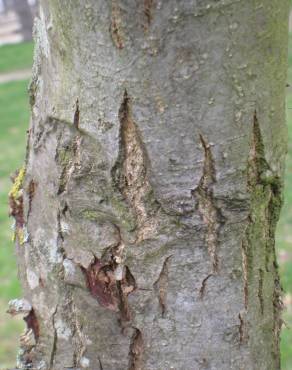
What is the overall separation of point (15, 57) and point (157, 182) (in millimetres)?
12051

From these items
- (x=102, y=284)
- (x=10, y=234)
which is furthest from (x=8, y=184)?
(x=102, y=284)

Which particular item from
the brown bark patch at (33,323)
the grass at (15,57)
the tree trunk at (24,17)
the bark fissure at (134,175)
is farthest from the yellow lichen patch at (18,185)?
the tree trunk at (24,17)

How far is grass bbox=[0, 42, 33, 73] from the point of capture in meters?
11.7

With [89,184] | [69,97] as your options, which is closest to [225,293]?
[89,184]

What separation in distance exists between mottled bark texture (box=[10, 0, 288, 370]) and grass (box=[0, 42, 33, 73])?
35.7 feet

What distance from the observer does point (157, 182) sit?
980mm

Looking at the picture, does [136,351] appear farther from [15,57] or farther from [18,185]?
[15,57]

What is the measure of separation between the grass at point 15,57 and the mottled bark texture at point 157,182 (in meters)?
10.9

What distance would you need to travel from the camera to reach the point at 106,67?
0.92 m

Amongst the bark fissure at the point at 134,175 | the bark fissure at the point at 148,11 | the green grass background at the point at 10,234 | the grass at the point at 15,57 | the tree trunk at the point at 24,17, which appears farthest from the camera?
the tree trunk at the point at 24,17

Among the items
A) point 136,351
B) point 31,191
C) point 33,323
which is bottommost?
point 136,351

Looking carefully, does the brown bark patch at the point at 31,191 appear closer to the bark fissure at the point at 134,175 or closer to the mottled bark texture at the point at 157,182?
the mottled bark texture at the point at 157,182

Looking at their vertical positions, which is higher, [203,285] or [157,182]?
[157,182]

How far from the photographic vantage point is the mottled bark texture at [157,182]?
883 millimetres
